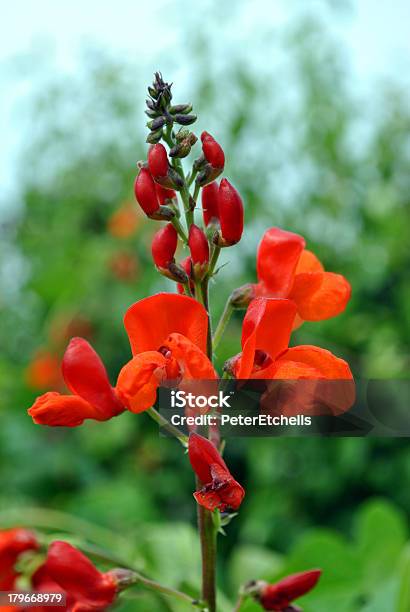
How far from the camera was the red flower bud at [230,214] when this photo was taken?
3.37 feet

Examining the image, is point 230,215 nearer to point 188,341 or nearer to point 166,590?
point 188,341

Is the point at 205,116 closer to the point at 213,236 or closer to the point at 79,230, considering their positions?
the point at 79,230

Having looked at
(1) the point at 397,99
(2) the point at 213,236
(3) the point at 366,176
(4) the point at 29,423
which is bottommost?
(4) the point at 29,423

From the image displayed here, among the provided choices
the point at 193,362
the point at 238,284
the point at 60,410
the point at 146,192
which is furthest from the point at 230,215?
the point at 238,284

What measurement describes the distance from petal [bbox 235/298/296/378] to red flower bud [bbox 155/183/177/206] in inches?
7.6

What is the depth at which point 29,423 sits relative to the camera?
10.2 ft

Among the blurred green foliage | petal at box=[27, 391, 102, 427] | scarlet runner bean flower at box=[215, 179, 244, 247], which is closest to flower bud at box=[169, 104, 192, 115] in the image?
scarlet runner bean flower at box=[215, 179, 244, 247]

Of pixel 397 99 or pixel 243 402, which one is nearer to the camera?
pixel 243 402

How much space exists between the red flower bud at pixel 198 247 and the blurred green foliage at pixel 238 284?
2.41 ft

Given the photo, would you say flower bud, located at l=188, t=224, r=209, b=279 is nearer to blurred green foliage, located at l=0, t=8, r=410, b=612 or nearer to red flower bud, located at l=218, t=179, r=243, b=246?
red flower bud, located at l=218, t=179, r=243, b=246

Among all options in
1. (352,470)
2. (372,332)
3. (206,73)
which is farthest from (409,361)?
(206,73)

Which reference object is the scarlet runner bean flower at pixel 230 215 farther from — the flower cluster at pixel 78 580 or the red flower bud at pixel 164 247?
the flower cluster at pixel 78 580

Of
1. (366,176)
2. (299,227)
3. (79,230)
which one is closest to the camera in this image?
(299,227)

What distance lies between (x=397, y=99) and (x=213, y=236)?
3.12 metres
